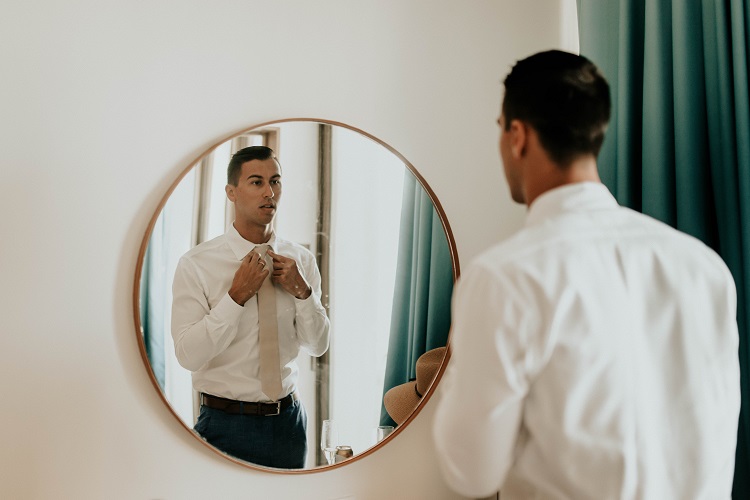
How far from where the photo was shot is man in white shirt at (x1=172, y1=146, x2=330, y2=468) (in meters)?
1.62

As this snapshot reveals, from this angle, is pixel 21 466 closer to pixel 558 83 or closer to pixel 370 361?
pixel 370 361

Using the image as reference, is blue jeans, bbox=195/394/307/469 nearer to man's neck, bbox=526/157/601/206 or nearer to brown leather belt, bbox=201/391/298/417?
brown leather belt, bbox=201/391/298/417

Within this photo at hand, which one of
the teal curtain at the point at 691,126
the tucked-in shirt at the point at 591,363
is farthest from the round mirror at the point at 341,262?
the tucked-in shirt at the point at 591,363

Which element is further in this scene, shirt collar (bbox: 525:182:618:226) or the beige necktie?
the beige necktie

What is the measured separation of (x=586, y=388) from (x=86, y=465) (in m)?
1.15

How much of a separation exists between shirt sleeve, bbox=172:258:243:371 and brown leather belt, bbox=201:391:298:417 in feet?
0.29

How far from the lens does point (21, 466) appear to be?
1.51 m

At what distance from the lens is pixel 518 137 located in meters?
1.09

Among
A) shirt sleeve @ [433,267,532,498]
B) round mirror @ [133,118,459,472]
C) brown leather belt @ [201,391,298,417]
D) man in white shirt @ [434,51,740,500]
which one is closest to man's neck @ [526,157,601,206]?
man in white shirt @ [434,51,740,500]

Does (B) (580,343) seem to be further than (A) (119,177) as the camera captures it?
No

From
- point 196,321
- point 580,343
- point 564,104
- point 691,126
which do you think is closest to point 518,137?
point 564,104

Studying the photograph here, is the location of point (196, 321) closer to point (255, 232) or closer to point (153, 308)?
point (153, 308)

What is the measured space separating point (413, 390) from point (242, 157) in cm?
76

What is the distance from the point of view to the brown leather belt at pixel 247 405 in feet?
5.36
